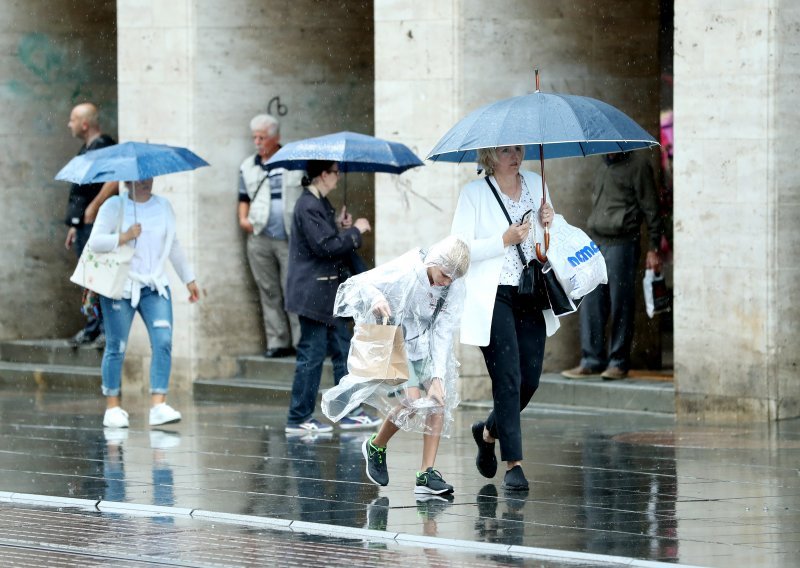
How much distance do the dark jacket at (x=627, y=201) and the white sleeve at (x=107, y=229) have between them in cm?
374

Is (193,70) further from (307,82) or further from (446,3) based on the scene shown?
(446,3)

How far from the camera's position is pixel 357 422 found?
13305mm

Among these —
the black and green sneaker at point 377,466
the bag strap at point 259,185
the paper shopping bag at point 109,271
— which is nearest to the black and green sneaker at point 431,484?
the black and green sneaker at point 377,466

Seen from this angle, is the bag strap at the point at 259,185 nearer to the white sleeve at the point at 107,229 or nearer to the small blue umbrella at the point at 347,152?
the white sleeve at the point at 107,229

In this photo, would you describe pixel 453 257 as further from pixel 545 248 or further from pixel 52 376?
pixel 52 376

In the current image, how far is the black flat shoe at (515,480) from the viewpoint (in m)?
9.99

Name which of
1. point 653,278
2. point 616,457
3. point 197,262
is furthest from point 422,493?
point 197,262

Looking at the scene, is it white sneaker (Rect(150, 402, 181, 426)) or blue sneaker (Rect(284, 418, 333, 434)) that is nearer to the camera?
blue sneaker (Rect(284, 418, 333, 434))

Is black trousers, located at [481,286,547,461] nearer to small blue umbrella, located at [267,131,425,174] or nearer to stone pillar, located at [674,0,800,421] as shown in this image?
small blue umbrella, located at [267,131,425,174]

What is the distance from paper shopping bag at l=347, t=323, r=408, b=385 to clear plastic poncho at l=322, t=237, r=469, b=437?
12 mm

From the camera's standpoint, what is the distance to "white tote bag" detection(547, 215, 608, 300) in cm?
985

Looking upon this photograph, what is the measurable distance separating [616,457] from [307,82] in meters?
6.64

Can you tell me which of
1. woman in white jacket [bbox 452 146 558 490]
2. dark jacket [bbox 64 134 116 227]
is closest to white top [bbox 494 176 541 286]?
woman in white jacket [bbox 452 146 558 490]

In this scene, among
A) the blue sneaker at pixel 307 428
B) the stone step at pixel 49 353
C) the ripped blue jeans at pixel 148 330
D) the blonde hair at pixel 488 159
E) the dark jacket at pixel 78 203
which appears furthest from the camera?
the stone step at pixel 49 353
